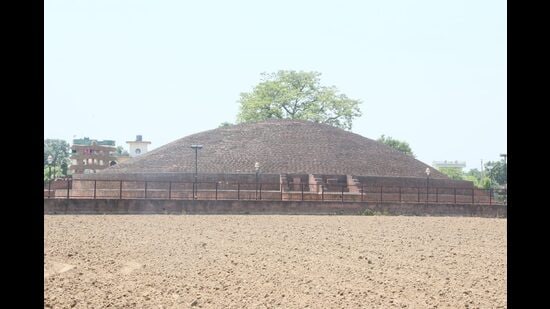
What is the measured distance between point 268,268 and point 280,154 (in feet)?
110

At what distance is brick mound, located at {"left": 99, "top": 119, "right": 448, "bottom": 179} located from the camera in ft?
136

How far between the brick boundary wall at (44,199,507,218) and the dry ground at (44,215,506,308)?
6.93 metres

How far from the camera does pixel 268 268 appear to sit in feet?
35.6

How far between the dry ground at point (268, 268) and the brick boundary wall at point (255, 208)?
6933 millimetres

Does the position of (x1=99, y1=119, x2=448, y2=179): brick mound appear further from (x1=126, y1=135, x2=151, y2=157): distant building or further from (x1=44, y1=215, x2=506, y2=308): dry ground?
(x1=126, y1=135, x2=151, y2=157): distant building

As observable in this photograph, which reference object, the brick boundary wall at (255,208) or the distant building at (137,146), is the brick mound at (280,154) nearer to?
the brick boundary wall at (255,208)

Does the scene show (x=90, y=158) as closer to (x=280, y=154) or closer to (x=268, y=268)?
(x=280, y=154)

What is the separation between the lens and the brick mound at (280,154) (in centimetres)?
4144

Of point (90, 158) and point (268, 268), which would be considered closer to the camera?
point (268, 268)

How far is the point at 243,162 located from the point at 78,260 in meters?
30.6

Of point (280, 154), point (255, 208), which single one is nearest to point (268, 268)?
point (255, 208)

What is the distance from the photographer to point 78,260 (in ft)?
38.5
